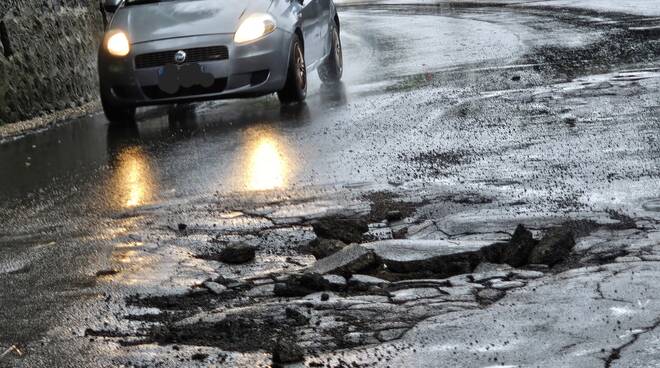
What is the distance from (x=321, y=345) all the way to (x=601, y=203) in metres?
2.67

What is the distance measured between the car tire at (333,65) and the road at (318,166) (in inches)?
7.0

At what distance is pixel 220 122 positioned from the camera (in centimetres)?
1243

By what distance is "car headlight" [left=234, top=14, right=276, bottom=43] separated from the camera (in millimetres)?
12539

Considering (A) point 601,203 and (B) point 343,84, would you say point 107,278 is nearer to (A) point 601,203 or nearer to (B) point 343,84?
(A) point 601,203

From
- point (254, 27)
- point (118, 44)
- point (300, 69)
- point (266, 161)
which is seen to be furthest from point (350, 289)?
point (300, 69)

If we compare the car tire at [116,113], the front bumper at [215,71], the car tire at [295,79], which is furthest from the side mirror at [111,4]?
the car tire at [295,79]

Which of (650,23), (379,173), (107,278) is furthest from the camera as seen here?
(650,23)

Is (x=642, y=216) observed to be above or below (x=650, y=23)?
above

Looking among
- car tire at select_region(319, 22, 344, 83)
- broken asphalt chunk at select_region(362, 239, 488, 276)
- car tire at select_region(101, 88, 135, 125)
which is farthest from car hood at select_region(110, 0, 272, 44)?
broken asphalt chunk at select_region(362, 239, 488, 276)

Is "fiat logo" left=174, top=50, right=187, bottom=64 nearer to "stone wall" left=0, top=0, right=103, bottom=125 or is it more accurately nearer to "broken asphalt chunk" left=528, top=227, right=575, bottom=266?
"stone wall" left=0, top=0, right=103, bottom=125

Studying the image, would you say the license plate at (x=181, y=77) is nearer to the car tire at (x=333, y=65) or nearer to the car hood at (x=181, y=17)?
the car hood at (x=181, y=17)

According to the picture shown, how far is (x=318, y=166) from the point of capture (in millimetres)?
9031

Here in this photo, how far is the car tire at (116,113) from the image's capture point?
12953 mm

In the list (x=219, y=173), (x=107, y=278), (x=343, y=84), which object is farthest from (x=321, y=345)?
(x=343, y=84)
